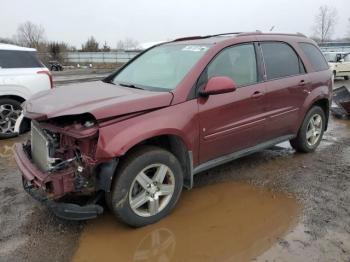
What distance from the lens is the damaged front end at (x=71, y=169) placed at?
134 inches

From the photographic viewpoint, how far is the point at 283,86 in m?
5.18

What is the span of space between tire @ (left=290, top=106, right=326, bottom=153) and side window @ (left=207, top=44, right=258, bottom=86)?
1533 millimetres

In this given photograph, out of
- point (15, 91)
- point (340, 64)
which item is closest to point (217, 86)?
point (15, 91)

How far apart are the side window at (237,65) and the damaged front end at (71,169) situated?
1.62 meters

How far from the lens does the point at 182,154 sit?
4.09 meters

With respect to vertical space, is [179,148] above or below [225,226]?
above

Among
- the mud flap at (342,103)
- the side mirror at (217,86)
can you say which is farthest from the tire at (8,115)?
the mud flap at (342,103)

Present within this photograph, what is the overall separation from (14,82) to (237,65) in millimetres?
4840

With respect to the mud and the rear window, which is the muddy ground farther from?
the rear window

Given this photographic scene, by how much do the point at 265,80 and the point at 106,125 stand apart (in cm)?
241

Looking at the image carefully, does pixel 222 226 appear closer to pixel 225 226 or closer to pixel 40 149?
pixel 225 226

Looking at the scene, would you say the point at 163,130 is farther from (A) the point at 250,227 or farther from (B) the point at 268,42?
(B) the point at 268,42

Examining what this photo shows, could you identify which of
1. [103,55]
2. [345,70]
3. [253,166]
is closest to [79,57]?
[103,55]

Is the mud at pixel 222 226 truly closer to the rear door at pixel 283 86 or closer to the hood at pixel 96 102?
the rear door at pixel 283 86
